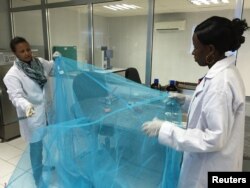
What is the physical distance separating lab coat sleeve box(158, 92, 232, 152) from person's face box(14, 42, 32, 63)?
4.73 ft

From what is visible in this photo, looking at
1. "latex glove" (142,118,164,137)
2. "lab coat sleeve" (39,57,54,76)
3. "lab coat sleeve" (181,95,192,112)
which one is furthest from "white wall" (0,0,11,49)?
"latex glove" (142,118,164,137)

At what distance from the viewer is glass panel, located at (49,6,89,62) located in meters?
3.03

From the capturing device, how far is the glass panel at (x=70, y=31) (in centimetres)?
303

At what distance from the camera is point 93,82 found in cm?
148

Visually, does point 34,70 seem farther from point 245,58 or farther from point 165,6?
point 245,58

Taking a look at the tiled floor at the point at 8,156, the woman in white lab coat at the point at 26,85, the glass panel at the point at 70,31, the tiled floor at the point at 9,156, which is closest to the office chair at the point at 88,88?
the woman in white lab coat at the point at 26,85

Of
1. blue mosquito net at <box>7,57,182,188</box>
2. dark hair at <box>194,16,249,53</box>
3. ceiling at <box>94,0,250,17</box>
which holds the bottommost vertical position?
blue mosquito net at <box>7,57,182,188</box>

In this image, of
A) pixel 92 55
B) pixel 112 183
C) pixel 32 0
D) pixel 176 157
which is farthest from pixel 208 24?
pixel 32 0

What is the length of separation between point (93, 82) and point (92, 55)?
4.90ft

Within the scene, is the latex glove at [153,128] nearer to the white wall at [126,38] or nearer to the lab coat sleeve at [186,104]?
the lab coat sleeve at [186,104]

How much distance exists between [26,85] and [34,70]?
0.15m

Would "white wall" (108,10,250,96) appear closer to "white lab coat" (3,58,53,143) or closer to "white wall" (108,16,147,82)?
"white wall" (108,16,147,82)

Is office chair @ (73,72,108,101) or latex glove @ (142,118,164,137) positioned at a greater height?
office chair @ (73,72,108,101)

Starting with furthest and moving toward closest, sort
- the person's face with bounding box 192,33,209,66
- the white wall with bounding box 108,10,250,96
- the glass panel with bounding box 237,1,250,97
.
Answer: the white wall with bounding box 108,10,250,96, the glass panel with bounding box 237,1,250,97, the person's face with bounding box 192,33,209,66
